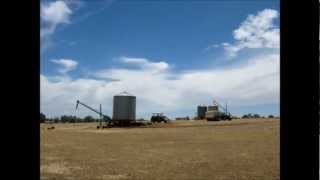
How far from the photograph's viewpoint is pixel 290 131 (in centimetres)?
261

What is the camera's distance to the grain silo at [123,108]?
54.9m

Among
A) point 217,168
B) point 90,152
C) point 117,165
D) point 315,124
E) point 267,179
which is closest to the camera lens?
point 315,124

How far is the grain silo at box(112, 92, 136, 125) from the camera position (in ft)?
180

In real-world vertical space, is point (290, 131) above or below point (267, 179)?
above

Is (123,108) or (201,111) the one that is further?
(201,111)

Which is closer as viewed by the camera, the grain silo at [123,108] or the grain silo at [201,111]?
the grain silo at [123,108]

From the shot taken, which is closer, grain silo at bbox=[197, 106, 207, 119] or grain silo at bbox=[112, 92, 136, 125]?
grain silo at bbox=[112, 92, 136, 125]

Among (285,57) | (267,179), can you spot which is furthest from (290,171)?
(267,179)

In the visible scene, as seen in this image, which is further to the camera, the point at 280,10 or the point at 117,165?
the point at 117,165

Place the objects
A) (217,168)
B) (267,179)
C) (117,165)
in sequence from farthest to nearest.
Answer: (117,165) → (217,168) → (267,179)

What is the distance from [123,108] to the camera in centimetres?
5491
